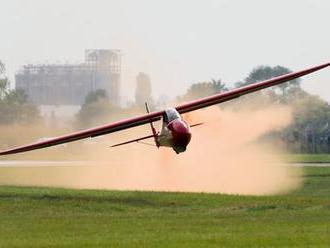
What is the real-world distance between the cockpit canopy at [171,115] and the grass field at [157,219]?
286 cm

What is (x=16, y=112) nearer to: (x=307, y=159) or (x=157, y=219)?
(x=307, y=159)

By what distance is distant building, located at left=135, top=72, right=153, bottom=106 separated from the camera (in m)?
93.2

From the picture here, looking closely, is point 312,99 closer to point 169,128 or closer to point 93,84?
point 93,84

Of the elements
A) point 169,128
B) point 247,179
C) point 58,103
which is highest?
point 169,128

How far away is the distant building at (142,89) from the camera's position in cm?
9325

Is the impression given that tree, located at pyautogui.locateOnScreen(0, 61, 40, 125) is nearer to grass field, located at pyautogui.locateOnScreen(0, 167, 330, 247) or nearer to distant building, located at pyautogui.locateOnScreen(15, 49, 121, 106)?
distant building, located at pyautogui.locateOnScreen(15, 49, 121, 106)

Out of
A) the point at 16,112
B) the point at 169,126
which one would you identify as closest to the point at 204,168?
the point at 169,126

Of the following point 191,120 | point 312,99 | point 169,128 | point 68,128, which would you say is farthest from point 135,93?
point 169,128

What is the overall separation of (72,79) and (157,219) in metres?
91.4

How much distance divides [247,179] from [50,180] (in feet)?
35.7

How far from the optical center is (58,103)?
125438mm

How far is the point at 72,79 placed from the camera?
423 ft

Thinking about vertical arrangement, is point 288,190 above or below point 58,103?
above

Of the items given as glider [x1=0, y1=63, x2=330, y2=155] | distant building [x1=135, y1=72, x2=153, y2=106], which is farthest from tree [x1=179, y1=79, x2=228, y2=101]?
glider [x1=0, y1=63, x2=330, y2=155]
